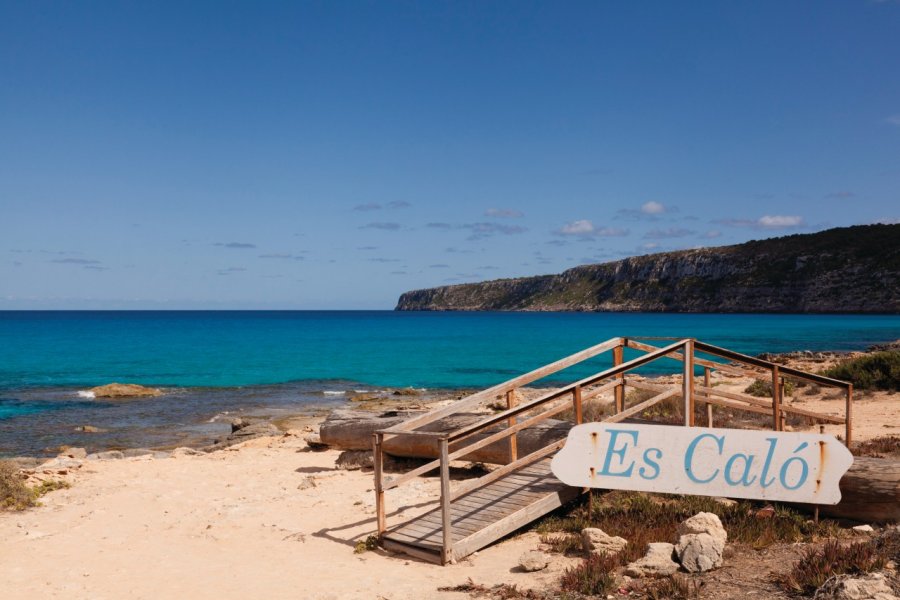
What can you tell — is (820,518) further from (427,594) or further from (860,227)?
(860,227)

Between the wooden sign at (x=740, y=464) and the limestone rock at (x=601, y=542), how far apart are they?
65cm

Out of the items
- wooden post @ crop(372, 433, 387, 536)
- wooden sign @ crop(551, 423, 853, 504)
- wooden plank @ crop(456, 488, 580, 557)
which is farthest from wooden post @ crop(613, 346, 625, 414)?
wooden post @ crop(372, 433, 387, 536)

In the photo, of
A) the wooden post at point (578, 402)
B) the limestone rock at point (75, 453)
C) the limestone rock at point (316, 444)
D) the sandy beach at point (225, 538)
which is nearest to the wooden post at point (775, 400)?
the wooden post at point (578, 402)

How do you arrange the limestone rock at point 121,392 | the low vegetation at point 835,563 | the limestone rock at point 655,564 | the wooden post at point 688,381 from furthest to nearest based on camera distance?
the limestone rock at point 121,392, the wooden post at point 688,381, the limestone rock at point 655,564, the low vegetation at point 835,563

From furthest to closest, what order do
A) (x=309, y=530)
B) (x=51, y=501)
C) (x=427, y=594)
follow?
(x=51, y=501) → (x=309, y=530) → (x=427, y=594)

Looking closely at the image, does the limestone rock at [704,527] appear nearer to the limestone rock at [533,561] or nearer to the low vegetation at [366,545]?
the limestone rock at [533,561]

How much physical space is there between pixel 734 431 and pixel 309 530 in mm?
5592

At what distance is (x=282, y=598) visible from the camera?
6801mm

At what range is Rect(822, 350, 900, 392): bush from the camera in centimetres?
1955

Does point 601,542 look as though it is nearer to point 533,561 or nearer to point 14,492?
point 533,561

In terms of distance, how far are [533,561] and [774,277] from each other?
13282cm

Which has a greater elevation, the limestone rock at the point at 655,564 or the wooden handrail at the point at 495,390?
the wooden handrail at the point at 495,390

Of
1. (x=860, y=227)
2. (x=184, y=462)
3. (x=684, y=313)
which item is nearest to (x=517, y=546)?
(x=184, y=462)

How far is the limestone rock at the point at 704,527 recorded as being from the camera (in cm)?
681
